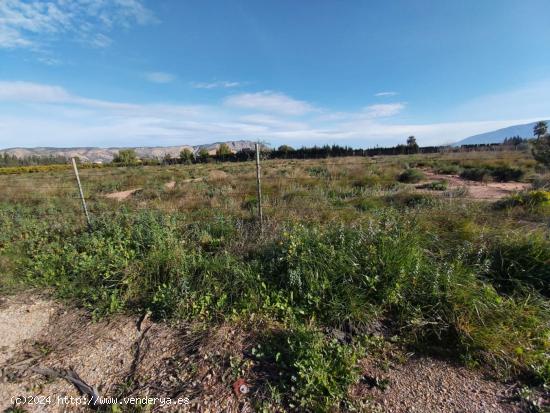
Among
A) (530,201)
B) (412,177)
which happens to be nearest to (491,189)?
(412,177)

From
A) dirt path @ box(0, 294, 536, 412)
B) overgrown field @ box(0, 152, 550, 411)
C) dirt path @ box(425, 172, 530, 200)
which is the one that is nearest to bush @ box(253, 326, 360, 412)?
overgrown field @ box(0, 152, 550, 411)

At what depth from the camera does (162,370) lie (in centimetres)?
204

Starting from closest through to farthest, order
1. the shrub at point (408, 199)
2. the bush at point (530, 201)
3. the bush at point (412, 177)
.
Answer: the bush at point (530, 201) → the shrub at point (408, 199) → the bush at point (412, 177)

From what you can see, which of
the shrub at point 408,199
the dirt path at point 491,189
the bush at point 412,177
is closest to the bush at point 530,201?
the shrub at point 408,199

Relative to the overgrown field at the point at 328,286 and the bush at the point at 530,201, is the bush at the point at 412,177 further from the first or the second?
the overgrown field at the point at 328,286

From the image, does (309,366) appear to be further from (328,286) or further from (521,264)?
A: (521,264)

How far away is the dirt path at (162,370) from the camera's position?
176 cm

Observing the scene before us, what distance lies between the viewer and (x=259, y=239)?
376 centimetres

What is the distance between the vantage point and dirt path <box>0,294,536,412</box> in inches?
69.4

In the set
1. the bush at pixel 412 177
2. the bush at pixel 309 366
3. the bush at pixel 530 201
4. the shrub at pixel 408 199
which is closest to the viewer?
the bush at pixel 309 366

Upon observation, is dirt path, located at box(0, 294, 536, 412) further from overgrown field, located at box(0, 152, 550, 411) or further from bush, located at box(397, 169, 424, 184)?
bush, located at box(397, 169, 424, 184)

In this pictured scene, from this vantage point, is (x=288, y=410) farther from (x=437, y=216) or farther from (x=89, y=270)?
(x=437, y=216)

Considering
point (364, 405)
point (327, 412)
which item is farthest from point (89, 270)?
point (364, 405)

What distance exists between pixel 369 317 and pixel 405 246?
1.02 metres
